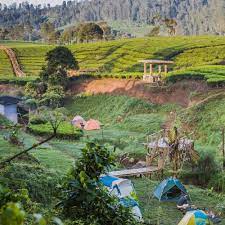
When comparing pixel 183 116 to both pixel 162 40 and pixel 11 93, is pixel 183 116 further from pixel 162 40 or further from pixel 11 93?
pixel 162 40

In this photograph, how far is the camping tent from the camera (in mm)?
17016

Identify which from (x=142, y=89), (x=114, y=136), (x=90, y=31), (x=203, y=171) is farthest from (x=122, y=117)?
(x=90, y=31)

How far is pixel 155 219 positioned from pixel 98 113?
23.9 metres

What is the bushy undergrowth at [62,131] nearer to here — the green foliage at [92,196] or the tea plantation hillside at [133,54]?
the tea plantation hillside at [133,54]

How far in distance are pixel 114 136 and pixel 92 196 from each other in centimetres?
2239

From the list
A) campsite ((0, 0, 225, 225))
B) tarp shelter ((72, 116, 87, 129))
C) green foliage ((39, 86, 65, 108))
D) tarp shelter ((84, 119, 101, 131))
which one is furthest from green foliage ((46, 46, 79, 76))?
tarp shelter ((84, 119, 101, 131))

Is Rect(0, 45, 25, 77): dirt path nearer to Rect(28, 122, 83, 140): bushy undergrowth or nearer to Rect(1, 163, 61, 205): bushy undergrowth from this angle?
Rect(28, 122, 83, 140): bushy undergrowth

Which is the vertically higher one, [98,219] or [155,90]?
[98,219]

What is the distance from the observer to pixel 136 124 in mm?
32688

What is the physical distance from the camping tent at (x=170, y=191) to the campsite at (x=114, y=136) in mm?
36

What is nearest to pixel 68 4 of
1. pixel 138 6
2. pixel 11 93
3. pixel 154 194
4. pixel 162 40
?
pixel 138 6

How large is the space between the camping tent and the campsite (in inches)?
1.4

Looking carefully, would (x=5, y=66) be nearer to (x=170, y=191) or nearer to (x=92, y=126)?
(x=92, y=126)

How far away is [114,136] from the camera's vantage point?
29.3 metres
